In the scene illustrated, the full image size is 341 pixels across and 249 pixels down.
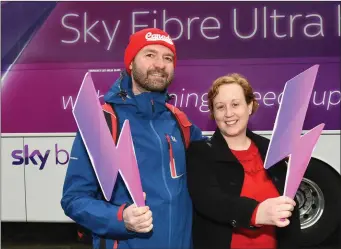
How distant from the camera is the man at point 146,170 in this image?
5.79 ft

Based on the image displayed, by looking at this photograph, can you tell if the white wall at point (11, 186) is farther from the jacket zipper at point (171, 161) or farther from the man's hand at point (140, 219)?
the man's hand at point (140, 219)

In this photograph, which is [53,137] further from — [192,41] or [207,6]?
[207,6]

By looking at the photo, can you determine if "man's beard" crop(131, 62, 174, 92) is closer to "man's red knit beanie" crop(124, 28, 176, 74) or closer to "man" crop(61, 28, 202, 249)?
"man" crop(61, 28, 202, 249)

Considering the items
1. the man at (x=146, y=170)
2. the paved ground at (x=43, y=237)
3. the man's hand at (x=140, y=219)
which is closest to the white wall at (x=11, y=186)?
the paved ground at (x=43, y=237)

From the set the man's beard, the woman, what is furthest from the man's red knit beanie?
the woman

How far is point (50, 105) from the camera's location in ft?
14.7

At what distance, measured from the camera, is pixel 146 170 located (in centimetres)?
190

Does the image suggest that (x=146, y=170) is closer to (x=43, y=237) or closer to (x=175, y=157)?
(x=175, y=157)

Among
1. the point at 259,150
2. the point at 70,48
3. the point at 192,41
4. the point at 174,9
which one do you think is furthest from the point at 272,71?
the point at 259,150

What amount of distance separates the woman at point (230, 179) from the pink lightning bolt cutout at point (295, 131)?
0.25 metres

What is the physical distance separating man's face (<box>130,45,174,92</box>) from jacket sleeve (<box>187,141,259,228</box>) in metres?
0.32

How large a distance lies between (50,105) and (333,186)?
2987 millimetres

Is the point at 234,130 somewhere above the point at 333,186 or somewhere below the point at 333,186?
above

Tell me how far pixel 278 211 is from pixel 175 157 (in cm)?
55
